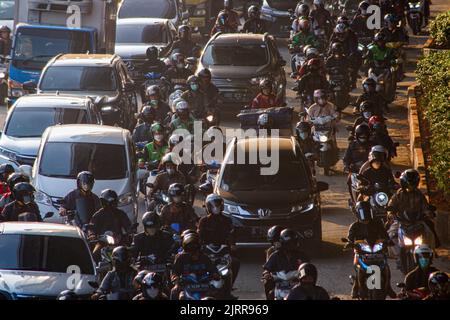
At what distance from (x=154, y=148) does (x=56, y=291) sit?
7724mm

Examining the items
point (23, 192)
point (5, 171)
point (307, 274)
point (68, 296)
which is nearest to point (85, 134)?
point (5, 171)

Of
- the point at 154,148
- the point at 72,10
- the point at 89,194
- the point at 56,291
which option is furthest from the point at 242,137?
the point at 72,10

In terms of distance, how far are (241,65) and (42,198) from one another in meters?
11.7

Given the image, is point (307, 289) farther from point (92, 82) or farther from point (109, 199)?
point (92, 82)

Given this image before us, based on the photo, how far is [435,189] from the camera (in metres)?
26.8

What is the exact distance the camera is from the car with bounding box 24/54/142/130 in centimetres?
3241

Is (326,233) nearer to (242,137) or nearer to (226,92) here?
(242,137)

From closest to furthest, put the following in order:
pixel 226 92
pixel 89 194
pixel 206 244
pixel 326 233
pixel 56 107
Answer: pixel 206 244 → pixel 89 194 → pixel 326 233 → pixel 56 107 → pixel 226 92

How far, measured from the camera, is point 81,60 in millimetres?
33156

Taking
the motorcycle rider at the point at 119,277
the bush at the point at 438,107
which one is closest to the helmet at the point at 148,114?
the bush at the point at 438,107

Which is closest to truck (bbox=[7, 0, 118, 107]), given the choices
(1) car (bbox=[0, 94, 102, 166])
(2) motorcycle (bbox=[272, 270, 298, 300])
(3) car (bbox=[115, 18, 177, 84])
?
(3) car (bbox=[115, 18, 177, 84])

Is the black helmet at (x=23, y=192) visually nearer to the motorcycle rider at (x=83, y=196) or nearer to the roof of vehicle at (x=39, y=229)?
the motorcycle rider at (x=83, y=196)

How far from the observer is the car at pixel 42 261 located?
20.1 metres

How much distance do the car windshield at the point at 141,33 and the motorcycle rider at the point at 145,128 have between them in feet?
39.4
